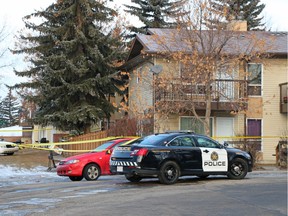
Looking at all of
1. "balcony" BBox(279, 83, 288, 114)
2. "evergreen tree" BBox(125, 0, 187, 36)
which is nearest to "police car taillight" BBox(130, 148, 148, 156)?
"balcony" BBox(279, 83, 288, 114)

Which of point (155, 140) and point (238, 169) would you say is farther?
point (238, 169)

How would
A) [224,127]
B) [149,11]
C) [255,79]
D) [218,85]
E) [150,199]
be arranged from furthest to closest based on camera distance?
[149,11] < [255,79] < [224,127] < [218,85] < [150,199]

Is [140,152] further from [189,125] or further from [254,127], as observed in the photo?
[254,127]

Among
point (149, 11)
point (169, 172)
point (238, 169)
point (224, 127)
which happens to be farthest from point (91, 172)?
point (149, 11)

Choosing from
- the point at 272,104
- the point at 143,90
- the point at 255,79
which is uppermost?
the point at 255,79

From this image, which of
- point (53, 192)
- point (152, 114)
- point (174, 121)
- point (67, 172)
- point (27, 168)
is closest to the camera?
point (53, 192)

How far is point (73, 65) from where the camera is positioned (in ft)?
91.1

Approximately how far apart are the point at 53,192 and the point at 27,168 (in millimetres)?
9267

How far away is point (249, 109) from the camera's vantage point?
2552 cm

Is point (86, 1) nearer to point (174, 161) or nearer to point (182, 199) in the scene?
point (174, 161)

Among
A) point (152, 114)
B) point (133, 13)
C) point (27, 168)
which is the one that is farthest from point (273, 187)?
point (133, 13)

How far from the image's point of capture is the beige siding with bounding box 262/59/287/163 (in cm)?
Answer: 2594

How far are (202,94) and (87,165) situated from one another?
930cm

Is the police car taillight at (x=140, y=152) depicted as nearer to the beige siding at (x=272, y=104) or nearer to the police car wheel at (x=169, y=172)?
the police car wheel at (x=169, y=172)
